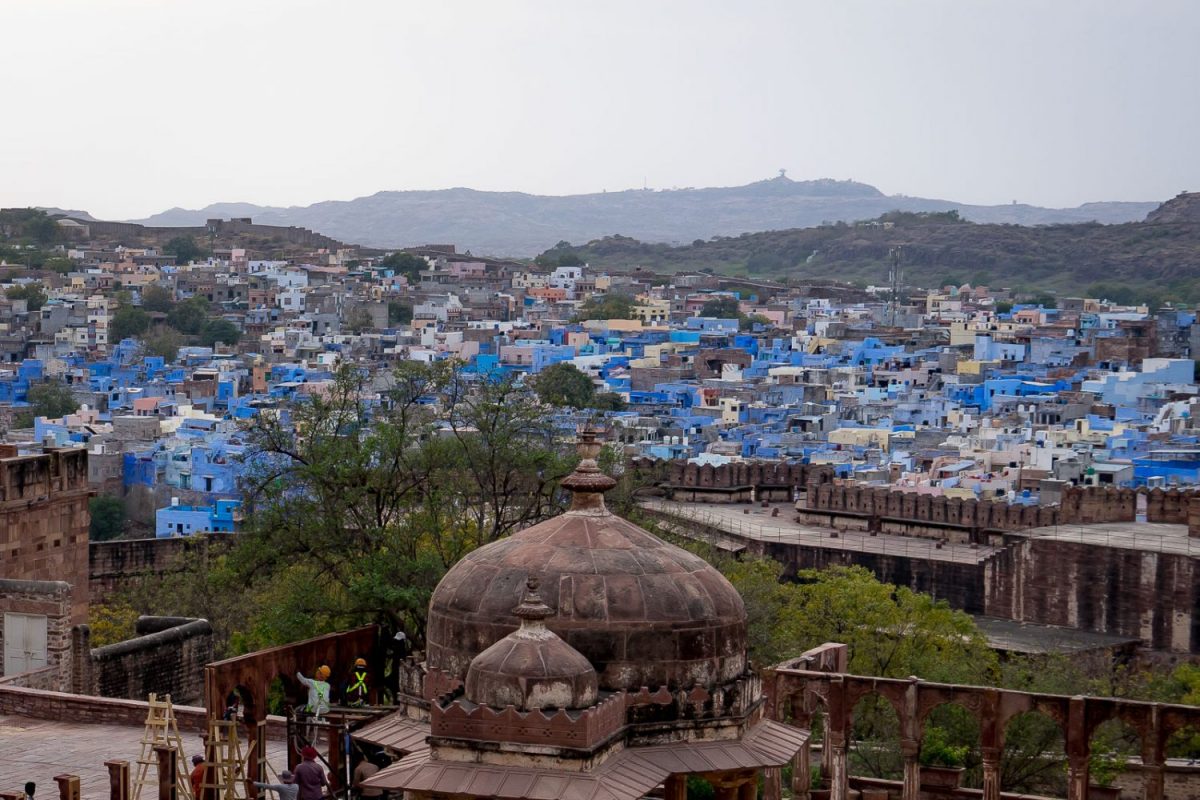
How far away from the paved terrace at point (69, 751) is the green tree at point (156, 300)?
79549 millimetres

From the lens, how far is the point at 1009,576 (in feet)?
124

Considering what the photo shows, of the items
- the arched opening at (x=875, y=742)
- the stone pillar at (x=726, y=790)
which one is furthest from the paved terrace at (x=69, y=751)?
the arched opening at (x=875, y=742)

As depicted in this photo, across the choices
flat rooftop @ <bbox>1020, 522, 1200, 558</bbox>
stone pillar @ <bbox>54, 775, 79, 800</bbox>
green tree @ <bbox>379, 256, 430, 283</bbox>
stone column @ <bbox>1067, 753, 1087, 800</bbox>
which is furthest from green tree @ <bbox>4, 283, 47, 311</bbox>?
stone pillar @ <bbox>54, 775, 79, 800</bbox>

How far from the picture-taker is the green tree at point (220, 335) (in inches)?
3551

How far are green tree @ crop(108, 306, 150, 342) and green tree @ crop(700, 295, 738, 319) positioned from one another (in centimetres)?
2856

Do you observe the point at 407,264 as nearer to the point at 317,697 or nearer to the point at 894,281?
the point at 894,281

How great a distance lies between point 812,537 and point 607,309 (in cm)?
6070

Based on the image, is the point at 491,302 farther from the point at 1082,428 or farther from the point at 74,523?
the point at 74,523

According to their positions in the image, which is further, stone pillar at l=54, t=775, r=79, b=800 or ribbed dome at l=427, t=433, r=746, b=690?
stone pillar at l=54, t=775, r=79, b=800

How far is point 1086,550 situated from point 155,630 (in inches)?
776

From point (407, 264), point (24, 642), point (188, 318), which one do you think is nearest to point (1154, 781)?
point (24, 642)

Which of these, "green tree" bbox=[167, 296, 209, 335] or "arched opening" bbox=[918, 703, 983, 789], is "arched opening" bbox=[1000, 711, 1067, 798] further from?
"green tree" bbox=[167, 296, 209, 335]

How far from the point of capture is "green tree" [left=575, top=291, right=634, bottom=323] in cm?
10175

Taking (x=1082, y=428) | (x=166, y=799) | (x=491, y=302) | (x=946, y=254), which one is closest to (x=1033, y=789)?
(x=166, y=799)
